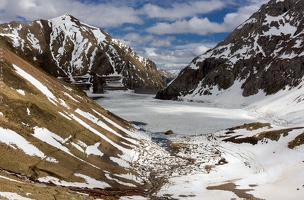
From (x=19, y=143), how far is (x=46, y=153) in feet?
8.94

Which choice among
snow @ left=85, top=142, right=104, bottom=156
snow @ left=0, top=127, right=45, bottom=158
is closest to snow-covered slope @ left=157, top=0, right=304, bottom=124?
snow @ left=85, top=142, right=104, bottom=156

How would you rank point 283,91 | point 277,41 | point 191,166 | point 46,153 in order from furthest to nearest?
point 277,41
point 283,91
point 191,166
point 46,153

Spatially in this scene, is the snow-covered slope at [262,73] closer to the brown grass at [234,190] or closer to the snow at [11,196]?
the brown grass at [234,190]

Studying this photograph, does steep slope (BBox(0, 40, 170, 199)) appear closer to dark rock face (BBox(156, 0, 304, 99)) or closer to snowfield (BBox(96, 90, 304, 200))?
snowfield (BBox(96, 90, 304, 200))

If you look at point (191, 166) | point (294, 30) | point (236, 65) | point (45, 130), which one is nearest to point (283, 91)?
point (236, 65)

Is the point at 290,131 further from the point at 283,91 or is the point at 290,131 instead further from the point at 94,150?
the point at 283,91

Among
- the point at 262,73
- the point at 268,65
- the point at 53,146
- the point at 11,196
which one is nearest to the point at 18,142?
the point at 53,146

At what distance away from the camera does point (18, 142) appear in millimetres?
24156

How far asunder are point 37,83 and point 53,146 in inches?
573

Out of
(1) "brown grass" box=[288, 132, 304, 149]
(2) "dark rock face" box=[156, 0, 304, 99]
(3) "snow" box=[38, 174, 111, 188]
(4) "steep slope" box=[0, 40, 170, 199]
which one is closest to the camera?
Answer: (4) "steep slope" box=[0, 40, 170, 199]

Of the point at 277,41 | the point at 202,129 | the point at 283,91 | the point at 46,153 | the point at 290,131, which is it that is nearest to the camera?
the point at 46,153

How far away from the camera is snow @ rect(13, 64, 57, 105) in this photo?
37631 millimetres

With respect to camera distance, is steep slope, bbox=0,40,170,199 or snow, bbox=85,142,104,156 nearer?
steep slope, bbox=0,40,170,199

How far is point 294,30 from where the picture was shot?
19288 cm
